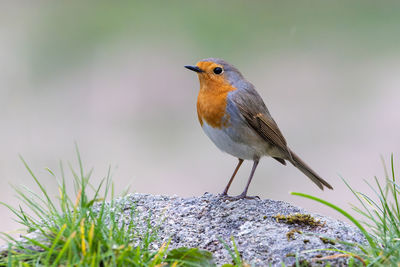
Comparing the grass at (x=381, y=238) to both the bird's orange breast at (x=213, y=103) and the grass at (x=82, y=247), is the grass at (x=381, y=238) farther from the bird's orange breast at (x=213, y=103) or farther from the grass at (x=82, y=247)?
the bird's orange breast at (x=213, y=103)

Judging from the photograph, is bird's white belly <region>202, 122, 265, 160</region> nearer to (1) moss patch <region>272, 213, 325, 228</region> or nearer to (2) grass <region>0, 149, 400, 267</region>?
(1) moss patch <region>272, 213, 325, 228</region>

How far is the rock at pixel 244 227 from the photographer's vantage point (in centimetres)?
287

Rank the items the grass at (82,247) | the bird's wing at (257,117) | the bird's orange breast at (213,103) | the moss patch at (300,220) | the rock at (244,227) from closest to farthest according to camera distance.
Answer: the grass at (82,247), the rock at (244,227), the moss patch at (300,220), the bird's orange breast at (213,103), the bird's wing at (257,117)

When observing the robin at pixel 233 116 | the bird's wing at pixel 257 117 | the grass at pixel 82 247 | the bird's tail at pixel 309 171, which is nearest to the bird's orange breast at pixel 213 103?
the robin at pixel 233 116

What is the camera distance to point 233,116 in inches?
162

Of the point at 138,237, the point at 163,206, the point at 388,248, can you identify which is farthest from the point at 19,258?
the point at 388,248

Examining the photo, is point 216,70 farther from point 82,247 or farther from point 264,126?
point 82,247

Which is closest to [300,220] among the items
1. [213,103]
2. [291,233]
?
[291,233]

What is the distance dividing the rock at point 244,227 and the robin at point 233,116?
48cm

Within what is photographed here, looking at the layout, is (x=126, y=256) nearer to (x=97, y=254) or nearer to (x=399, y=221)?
(x=97, y=254)

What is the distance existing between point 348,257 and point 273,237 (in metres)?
0.45

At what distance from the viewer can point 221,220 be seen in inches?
133

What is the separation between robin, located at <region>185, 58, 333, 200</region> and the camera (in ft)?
13.4

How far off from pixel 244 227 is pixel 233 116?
113 centimetres
